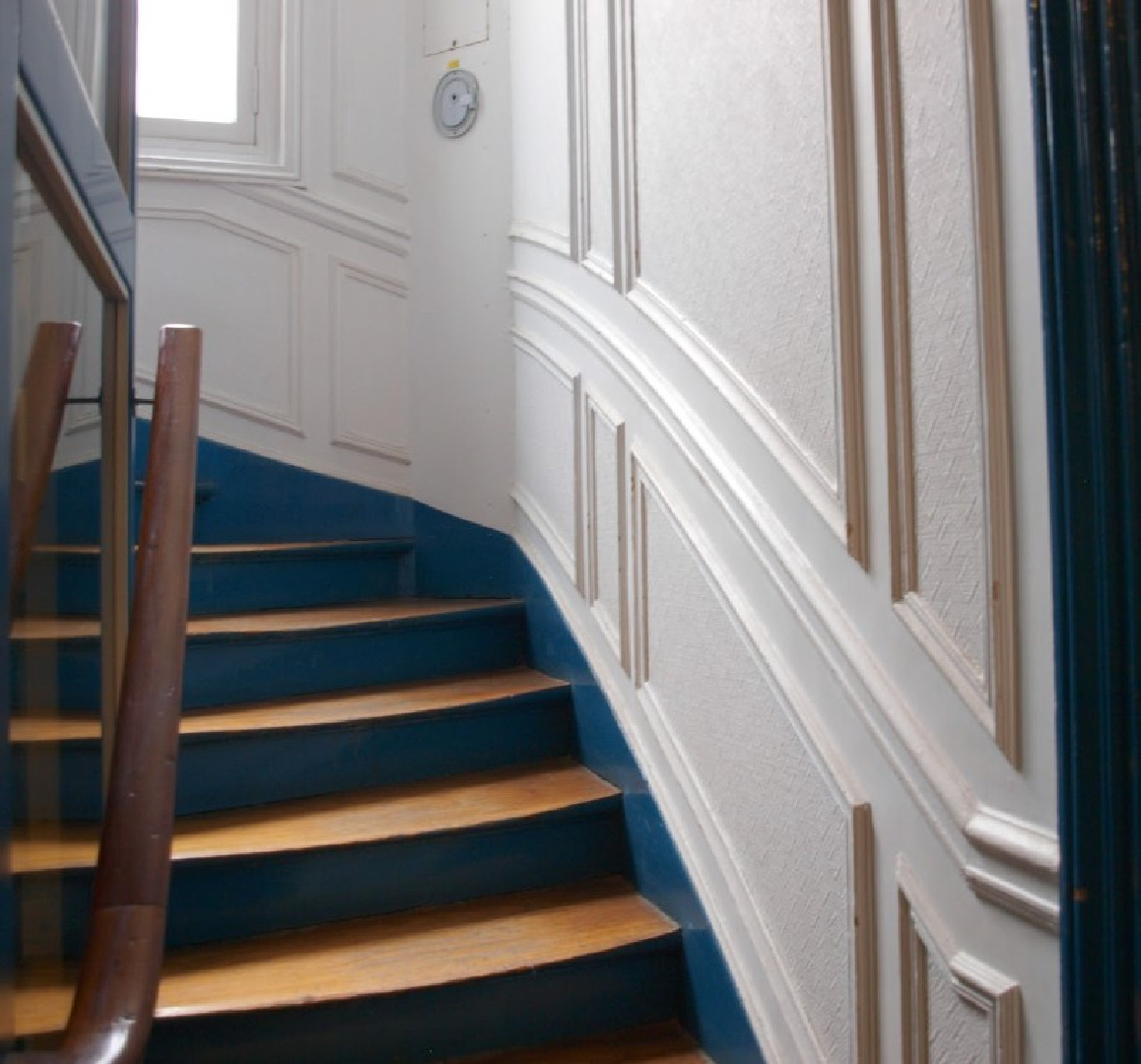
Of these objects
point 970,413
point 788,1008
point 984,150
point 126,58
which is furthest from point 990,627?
point 126,58

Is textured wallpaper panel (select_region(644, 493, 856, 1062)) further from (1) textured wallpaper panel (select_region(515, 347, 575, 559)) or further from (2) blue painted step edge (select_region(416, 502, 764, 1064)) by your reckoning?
(1) textured wallpaper panel (select_region(515, 347, 575, 559))

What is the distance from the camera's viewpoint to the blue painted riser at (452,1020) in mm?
1691

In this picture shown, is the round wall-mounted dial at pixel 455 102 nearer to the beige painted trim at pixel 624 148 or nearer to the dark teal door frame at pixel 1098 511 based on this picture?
the beige painted trim at pixel 624 148

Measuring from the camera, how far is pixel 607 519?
2.37 m

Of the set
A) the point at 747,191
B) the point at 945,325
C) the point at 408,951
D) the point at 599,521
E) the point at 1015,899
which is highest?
the point at 747,191

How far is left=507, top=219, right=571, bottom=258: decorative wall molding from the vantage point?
2.62 m

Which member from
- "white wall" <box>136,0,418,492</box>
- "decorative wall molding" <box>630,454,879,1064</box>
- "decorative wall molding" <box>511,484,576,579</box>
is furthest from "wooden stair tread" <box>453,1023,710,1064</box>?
"white wall" <box>136,0,418,492</box>

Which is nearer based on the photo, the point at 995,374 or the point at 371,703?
the point at 995,374

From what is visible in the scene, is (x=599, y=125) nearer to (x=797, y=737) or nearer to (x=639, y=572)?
(x=639, y=572)

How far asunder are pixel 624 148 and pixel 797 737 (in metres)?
1.27

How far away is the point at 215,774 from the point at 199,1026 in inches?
22.1

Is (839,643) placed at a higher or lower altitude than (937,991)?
higher

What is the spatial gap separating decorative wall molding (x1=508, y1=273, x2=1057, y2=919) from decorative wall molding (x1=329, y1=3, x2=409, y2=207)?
148 cm

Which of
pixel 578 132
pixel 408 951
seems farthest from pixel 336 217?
pixel 408 951
